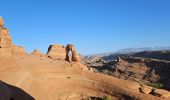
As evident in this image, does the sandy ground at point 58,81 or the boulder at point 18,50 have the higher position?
the boulder at point 18,50

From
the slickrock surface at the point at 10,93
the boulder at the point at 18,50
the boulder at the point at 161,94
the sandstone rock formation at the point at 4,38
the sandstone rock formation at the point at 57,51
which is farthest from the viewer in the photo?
the sandstone rock formation at the point at 57,51

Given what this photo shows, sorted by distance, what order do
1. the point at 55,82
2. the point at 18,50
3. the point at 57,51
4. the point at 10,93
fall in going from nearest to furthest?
the point at 10,93 < the point at 55,82 < the point at 18,50 < the point at 57,51

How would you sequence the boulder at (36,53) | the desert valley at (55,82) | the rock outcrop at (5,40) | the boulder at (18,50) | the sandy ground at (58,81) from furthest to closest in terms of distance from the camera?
the boulder at (36,53) → the boulder at (18,50) → the rock outcrop at (5,40) → the sandy ground at (58,81) → the desert valley at (55,82)

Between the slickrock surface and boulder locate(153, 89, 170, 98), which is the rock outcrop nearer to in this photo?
the slickrock surface

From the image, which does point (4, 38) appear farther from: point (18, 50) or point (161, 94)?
point (161, 94)

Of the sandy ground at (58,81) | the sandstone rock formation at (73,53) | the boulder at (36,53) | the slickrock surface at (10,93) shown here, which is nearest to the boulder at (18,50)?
the sandy ground at (58,81)

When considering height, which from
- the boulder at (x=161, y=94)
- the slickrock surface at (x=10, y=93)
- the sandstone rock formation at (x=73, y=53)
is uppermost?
the sandstone rock formation at (x=73, y=53)

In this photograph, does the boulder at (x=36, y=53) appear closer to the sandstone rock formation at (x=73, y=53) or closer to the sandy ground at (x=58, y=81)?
the sandstone rock formation at (x=73, y=53)

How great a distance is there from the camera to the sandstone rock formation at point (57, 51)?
56.5m

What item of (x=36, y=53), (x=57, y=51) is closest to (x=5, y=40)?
(x=36, y=53)

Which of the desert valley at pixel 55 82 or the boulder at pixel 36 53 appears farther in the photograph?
the boulder at pixel 36 53

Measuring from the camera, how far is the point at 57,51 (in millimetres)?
57188

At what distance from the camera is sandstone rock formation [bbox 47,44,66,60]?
56500mm

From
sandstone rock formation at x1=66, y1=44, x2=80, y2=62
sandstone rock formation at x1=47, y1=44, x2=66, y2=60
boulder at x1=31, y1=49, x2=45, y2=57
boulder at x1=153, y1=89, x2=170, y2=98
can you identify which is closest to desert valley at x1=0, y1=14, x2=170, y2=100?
boulder at x1=153, y1=89, x2=170, y2=98
